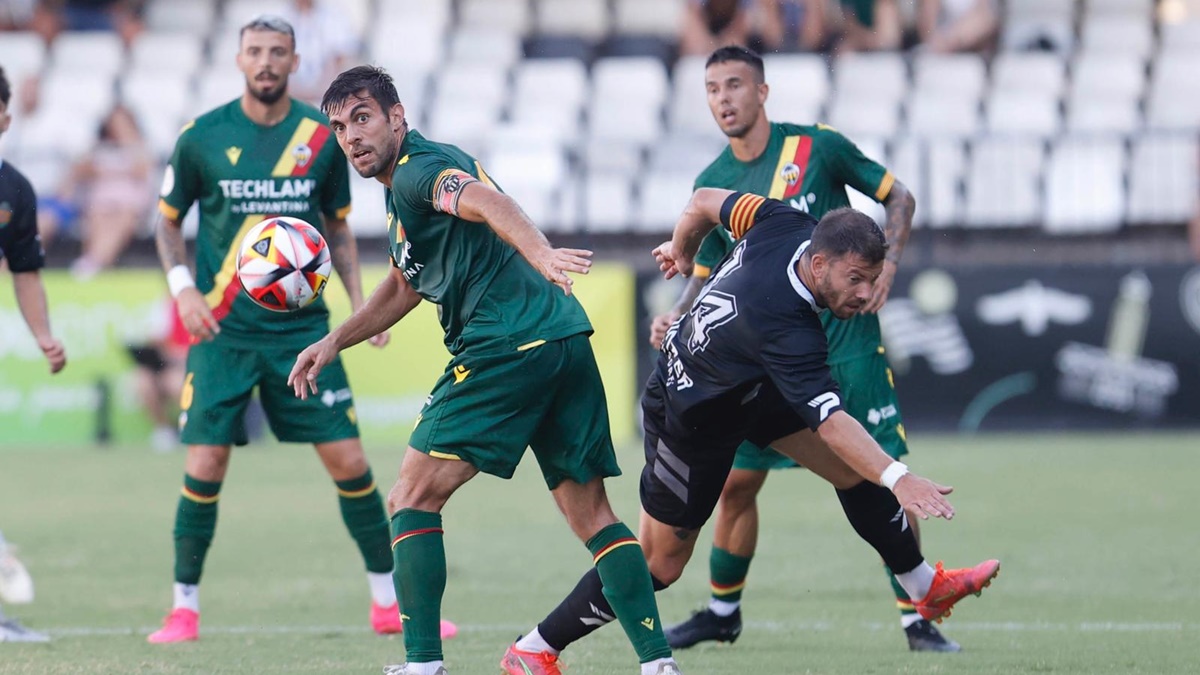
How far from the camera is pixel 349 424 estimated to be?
26.3 ft

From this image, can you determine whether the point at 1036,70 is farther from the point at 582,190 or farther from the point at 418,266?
the point at 418,266

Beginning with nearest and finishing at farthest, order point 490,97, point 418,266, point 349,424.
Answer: point 418,266 < point 349,424 < point 490,97

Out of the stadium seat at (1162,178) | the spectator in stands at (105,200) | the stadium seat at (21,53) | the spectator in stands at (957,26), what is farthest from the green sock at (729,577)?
the stadium seat at (21,53)

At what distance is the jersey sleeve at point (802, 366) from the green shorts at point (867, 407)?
168 cm

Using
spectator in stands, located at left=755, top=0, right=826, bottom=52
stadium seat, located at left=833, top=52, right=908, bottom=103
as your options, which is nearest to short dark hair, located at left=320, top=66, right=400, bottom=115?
stadium seat, located at left=833, top=52, right=908, bottom=103

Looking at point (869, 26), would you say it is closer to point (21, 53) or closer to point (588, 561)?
point (21, 53)

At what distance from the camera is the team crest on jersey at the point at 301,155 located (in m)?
8.07

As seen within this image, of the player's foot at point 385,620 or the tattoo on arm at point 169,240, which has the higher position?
the tattoo on arm at point 169,240

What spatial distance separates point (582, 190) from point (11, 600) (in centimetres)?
1075

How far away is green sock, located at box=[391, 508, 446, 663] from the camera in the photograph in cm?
611

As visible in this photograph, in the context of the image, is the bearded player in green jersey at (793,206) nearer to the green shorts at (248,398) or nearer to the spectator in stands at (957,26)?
the green shorts at (248,398)

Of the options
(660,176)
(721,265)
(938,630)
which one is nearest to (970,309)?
(660,176)

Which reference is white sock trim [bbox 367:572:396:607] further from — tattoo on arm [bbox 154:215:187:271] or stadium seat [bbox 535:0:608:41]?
stadium seat [bbox 535:0:608:41]

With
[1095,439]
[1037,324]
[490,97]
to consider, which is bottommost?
[1095,439]
